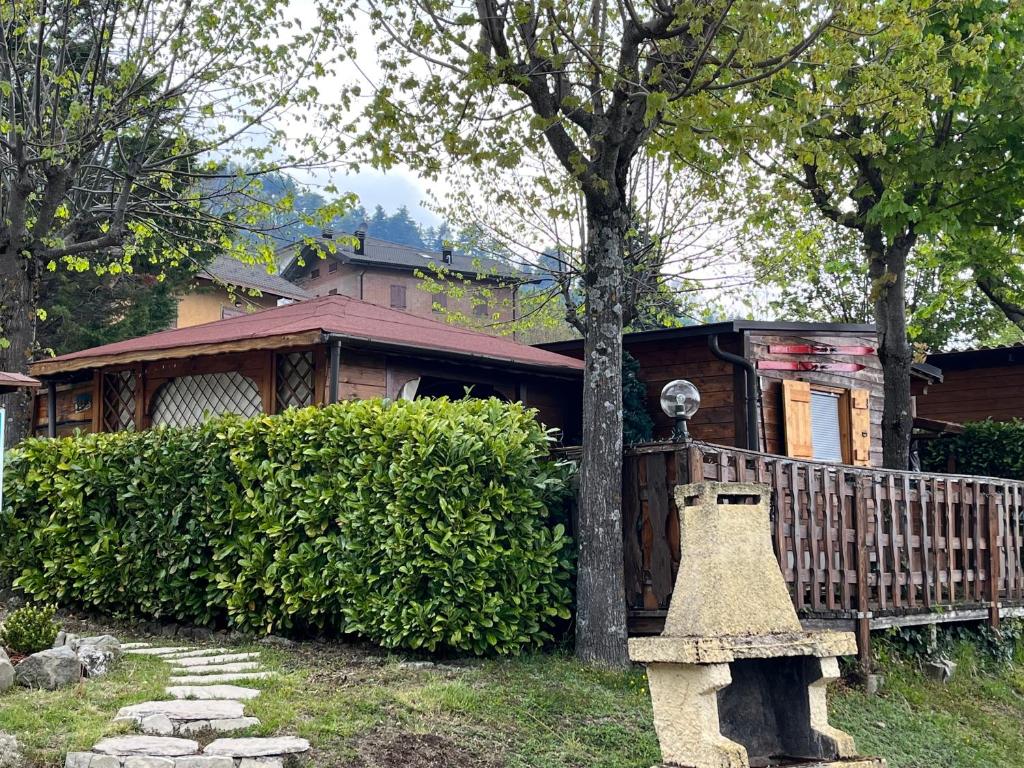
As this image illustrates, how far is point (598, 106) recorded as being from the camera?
31.3ft

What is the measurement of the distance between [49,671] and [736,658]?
4.52m

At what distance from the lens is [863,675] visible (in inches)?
361

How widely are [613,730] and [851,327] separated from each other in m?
10.5

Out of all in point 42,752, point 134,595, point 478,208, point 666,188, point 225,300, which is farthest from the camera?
point 225,300

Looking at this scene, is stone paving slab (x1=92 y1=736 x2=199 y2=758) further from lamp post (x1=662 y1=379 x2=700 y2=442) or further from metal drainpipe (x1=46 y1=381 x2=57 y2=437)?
metal drainpipe (x1=46 y1=381 x2=57 y2=437)

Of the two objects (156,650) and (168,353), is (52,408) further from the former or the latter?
(156,650)

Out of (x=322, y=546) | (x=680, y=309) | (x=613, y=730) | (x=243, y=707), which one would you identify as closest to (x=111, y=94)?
(x=322, y=546)

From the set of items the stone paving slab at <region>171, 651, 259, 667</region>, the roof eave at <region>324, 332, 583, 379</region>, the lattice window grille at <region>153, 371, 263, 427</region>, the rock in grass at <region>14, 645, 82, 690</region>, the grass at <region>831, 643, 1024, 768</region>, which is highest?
the roof eave at <region>324, 332, 583, 379</region>

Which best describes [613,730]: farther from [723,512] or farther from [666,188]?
[666,188]

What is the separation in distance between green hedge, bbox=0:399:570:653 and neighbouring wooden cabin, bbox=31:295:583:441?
1.98 metres

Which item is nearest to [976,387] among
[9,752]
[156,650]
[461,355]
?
[461,355]

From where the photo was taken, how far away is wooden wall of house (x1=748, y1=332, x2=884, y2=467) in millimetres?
15111

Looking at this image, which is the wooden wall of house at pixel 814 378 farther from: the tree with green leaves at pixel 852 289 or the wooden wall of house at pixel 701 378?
the tree with green leaves at pixel 852 289

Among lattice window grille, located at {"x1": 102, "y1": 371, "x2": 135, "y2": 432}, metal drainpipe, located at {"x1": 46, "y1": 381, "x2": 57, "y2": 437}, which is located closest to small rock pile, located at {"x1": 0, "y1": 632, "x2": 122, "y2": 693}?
lattice window grille, located at {"x1": 102, "y1": 371, "x2": 135, "y2": 432}
